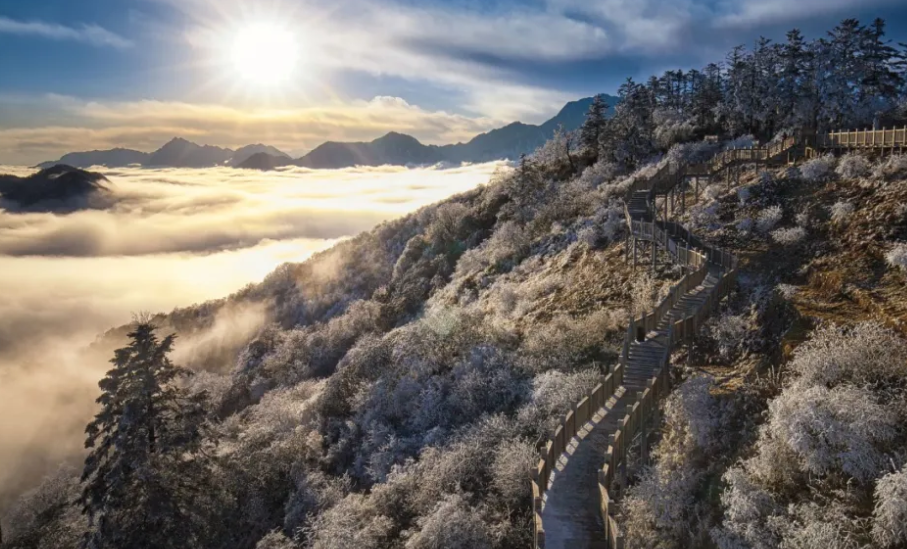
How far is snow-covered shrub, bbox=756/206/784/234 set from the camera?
114ft

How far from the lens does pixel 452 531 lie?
59.4 feet

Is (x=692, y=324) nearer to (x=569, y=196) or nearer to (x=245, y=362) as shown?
(x=569, y=196)

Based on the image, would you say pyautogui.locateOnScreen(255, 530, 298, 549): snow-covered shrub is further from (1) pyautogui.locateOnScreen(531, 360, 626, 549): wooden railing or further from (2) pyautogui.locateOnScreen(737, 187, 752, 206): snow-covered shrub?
(2) pyautogui.locateOnScreen(737, 187, 752, 206): snow-covered shrub

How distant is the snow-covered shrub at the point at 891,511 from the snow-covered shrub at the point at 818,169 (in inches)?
1240

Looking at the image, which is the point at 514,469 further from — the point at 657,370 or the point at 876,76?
the point at 876,76

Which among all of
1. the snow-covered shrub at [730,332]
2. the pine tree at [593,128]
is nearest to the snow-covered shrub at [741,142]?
the pine tree at [593,128]

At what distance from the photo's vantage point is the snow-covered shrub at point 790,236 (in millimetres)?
30250

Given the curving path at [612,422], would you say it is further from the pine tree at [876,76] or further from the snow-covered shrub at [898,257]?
the pine tree at [876,76]

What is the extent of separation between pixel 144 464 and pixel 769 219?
37073 mm

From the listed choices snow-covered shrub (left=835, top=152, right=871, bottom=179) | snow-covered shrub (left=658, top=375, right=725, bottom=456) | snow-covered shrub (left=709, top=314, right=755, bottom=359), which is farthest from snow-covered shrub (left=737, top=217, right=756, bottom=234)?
snow-covered shrub (left=658, top=375, right=725, bottom=456)

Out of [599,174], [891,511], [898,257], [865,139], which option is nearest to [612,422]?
[891,511]

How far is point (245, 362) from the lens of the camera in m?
67.4

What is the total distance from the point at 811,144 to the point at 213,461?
49152 mm

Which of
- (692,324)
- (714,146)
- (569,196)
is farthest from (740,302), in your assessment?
(714,146)
